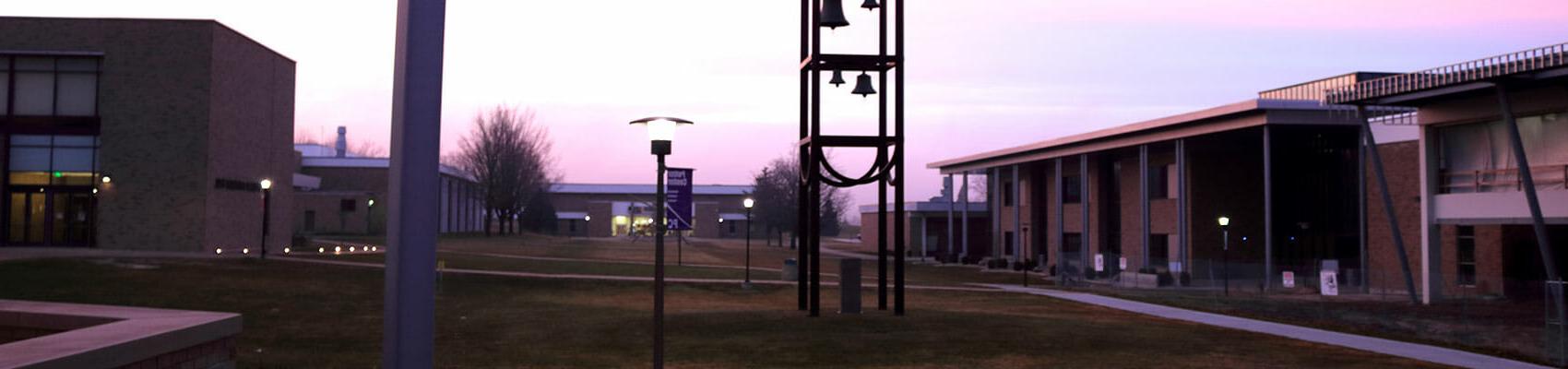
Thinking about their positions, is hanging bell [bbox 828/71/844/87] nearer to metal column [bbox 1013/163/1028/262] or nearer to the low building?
the low building

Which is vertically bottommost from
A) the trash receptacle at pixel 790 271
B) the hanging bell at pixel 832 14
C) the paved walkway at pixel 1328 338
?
the paved walkway at pixel 1328 338

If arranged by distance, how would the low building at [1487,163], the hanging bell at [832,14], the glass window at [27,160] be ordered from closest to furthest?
the hanging bell at [832,14]
the low building at [1487,163]
the glass window at [27,160]

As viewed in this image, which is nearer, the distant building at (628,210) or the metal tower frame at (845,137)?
the metal tower frame at (845,137)

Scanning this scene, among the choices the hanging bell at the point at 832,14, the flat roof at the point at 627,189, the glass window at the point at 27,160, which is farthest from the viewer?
the flat roof at the point at 627,189

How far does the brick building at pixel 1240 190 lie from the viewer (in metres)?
43.4

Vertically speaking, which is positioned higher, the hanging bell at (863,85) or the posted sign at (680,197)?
the hanging bell at (863,85)

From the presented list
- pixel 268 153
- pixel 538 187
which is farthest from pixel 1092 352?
pixel 538 187

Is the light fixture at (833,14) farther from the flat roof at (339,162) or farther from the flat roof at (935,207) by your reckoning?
the flat roof at (339,162)

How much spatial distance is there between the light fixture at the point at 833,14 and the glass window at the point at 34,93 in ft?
128

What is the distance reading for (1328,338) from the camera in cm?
2070

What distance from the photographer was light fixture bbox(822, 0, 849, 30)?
20000mm

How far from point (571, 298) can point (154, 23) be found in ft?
81.5

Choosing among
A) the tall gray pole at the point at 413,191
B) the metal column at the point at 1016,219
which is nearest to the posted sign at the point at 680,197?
the tall gray pole at the point at 413,191

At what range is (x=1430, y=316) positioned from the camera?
28.6m
